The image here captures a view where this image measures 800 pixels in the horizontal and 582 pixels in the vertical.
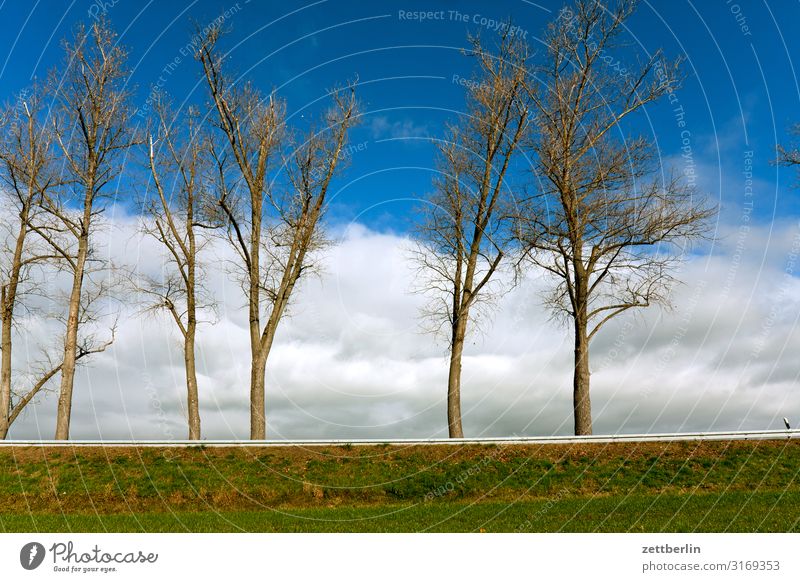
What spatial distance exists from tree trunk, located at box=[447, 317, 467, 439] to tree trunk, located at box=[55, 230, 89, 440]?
46.7 ft

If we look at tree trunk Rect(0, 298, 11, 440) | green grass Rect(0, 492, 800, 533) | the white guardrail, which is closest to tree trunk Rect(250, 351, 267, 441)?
the white guardrail

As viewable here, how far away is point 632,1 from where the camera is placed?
2464cm

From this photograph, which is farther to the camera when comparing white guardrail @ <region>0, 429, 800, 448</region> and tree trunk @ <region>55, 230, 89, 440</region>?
tree trunk @ <region>55, 230, 89, 440</region>

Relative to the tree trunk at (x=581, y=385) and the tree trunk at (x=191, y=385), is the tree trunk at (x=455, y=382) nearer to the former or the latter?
the tree trunk at (x=581, y=385)

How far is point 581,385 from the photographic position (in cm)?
2298

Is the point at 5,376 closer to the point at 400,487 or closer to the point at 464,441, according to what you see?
the point at 400,487

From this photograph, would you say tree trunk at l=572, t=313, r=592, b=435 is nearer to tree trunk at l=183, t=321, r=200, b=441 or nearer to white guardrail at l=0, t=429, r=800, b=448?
white guardrail at l=0, t=429, r=800, b=448

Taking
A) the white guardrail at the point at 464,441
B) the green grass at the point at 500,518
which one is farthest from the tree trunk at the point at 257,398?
the green grass at the point at 500,518

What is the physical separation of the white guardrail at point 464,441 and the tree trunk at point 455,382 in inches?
79.9

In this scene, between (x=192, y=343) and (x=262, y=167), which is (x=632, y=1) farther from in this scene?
(x=192, y=343)

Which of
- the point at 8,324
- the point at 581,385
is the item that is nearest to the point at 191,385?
the point at 8,324

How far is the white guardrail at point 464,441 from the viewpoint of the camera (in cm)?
2100

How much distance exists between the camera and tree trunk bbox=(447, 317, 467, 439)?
24641 millimetres

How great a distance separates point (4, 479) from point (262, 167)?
14.5 meters
